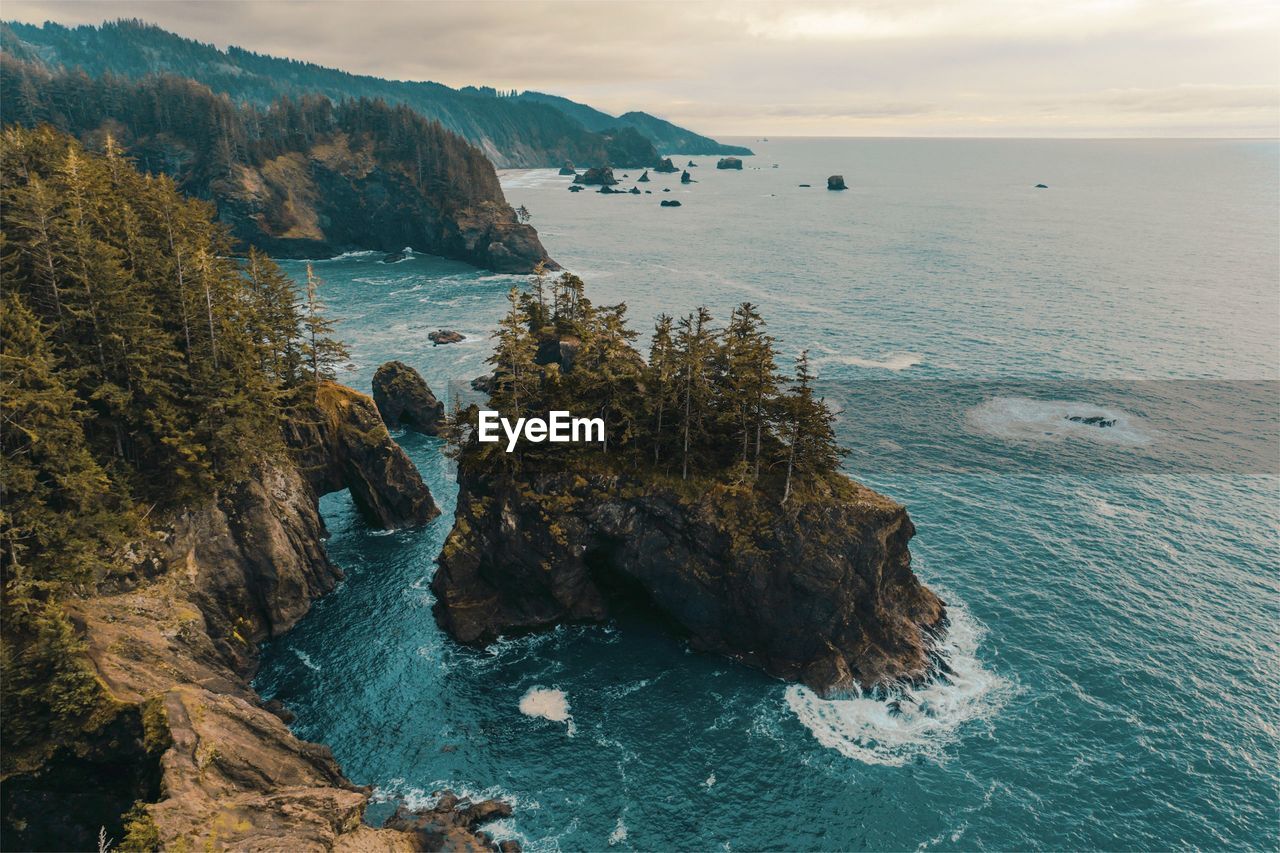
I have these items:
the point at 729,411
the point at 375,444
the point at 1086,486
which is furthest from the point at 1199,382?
the point at 375,444

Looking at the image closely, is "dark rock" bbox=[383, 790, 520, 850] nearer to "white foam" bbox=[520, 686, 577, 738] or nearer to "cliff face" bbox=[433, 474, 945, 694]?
"white foam" bbox=[520, 686, 577, 738]

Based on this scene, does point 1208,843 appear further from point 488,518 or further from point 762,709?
point 488,518

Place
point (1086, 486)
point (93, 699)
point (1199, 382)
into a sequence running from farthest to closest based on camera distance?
point (1199, 382)
point (1086, 486)
point (93, 699)

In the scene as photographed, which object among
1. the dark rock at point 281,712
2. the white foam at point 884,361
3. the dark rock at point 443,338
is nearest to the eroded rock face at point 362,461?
the dark rock at point 281,712

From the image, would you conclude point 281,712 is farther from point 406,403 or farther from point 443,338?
point 443,338

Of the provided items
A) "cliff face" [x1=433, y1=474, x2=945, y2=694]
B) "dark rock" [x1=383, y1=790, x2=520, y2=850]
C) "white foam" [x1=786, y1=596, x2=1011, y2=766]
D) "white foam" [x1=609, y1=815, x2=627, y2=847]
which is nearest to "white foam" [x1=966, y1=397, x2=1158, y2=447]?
"cliff face" [x1=433, y1=474, x2=945, y2=694]

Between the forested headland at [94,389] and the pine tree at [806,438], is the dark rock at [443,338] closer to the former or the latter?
the forested headland at [94,389]

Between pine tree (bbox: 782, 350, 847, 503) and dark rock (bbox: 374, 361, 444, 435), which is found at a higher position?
pine tree (bbox: 782, 350, 847, 503)
